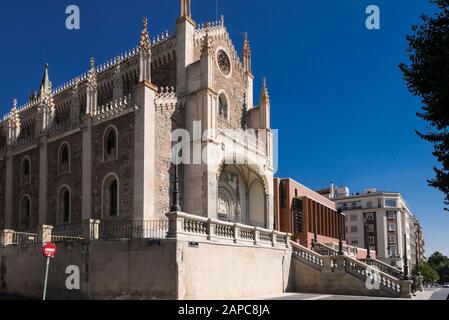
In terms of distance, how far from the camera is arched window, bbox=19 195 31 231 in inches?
1407

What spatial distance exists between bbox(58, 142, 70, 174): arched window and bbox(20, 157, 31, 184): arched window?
14.6 feet

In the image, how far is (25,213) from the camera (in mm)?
36312

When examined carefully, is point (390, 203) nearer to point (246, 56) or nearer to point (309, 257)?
point (246, 56)

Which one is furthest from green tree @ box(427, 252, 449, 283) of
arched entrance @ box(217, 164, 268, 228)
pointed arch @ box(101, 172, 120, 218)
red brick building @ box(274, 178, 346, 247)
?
pointed arch @ box(101, 172, 120, 218)

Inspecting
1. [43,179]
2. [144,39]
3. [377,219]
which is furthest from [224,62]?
[377,219]

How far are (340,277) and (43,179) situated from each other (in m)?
21.8

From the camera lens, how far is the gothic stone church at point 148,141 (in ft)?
92.1

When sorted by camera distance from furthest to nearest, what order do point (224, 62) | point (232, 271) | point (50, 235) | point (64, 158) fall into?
point (224, 62)
point (64, 158)
point (50, 235)
point (232, 271)

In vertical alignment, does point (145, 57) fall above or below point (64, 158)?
above

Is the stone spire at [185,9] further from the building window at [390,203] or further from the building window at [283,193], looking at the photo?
the building window at [390,203]

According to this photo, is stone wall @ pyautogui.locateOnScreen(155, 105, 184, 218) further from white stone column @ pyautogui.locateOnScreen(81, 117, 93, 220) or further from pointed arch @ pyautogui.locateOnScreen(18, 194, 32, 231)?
pointed arch @ pyautogui.locateOnScreen(18, 194, 32, 231)

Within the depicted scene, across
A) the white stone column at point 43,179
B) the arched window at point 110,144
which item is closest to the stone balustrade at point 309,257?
the arched window at point 110,144

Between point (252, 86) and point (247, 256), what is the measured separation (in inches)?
783

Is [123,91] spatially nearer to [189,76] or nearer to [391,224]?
[189,76]
